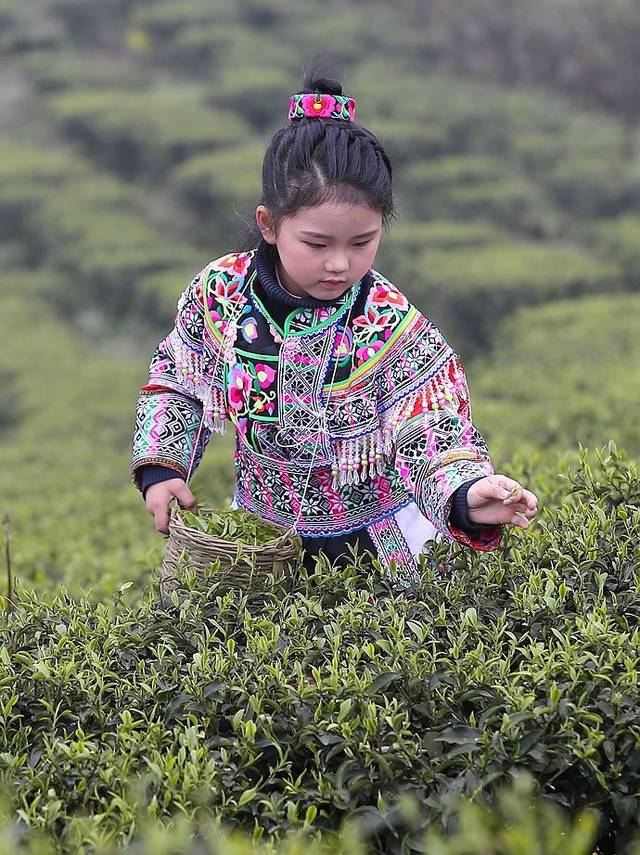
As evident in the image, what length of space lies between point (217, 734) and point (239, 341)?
0.94 metres

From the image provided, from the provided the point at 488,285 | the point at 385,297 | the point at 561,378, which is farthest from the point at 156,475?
the point at 488,285

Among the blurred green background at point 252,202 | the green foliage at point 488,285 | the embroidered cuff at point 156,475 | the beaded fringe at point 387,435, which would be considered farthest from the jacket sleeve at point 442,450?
the green foliage at point 488,285

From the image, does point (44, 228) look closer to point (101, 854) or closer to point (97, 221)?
point (97, 221)

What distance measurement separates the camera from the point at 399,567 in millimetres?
2285

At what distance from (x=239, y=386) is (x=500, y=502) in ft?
2.08

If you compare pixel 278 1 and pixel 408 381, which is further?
pixel 278 1

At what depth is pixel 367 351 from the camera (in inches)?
Answer: 93.1

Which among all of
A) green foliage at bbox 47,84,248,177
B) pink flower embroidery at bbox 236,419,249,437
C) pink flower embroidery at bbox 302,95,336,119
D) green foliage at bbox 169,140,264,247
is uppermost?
green foliage at bbox 47,84,248,177

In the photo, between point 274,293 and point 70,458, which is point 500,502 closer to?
point 274,293

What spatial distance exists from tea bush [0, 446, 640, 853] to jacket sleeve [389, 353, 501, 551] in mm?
89

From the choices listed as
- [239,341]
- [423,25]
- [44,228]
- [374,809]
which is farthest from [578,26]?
[374,809]

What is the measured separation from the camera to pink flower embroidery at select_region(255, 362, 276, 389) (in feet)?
7.93

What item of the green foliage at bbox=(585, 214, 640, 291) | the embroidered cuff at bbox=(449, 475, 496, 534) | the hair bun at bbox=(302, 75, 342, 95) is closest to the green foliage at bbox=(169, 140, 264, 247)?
the green foliage at bbox=(585, 214, 640, 291)

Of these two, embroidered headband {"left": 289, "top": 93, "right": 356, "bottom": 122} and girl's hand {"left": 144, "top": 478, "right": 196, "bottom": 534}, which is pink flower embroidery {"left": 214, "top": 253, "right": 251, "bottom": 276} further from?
girl's hand {"left": 144, "top": 478, "right": 196, "bottom": 534}
